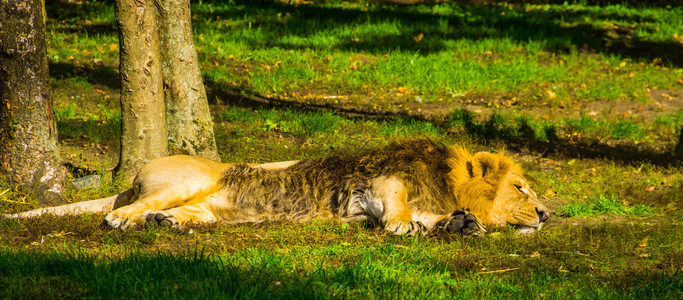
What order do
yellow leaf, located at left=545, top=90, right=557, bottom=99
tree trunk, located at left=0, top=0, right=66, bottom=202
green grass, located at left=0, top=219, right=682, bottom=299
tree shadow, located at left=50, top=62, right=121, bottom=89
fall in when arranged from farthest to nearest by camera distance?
yellow leaf, located at left=545, top=90, right=557, bottom=99 → tree shadow, located at left=50, top=62, right=121, bottom=89 → tree trunk, located at left=0, top=0, right=66, bottom=202 → green grass, located at left=0, top=219, right=682, bottom=299

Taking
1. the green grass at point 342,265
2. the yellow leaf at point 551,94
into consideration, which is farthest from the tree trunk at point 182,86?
the yellow leaf at point 551,94

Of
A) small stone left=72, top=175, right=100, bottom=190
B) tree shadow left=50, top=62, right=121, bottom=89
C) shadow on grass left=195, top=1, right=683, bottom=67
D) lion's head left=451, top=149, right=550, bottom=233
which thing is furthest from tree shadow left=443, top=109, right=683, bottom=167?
tree shadow left=50, top=62, right=121, bottom=89

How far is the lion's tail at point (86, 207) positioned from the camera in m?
5.13

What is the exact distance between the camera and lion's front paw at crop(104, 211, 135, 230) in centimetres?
480

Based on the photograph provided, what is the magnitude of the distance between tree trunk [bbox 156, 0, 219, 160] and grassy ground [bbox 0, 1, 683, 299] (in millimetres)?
543

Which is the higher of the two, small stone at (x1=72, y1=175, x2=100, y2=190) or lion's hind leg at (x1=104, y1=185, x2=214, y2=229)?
lion's hind leg at (x1=104, y1=185, x2=214, y2=229)

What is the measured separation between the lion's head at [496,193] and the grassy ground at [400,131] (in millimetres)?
163

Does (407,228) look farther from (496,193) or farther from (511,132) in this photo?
(511,132)

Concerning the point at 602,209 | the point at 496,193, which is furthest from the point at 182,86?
the point at 602,209

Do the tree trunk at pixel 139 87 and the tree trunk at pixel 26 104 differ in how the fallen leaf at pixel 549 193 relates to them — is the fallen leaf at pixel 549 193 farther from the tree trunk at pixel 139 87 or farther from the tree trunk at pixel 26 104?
the tree trunk at pixel 26 104

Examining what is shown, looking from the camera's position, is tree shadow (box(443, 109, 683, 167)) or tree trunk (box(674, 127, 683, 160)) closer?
tree trunk (box(674, 127, 683, 160))

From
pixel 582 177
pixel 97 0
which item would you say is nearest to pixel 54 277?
pixel 582 177

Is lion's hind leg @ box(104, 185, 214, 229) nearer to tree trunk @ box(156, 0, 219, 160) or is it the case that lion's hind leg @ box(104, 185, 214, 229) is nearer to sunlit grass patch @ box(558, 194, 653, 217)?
tree trunk @ box(156, 0, 219, 160)

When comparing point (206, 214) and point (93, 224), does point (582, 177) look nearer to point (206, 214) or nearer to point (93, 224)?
point (206, 214)
